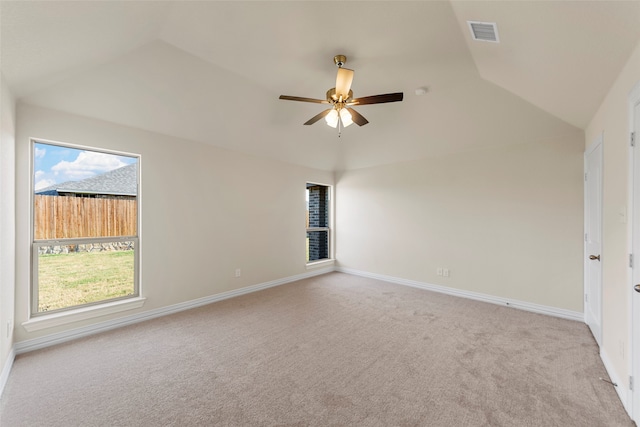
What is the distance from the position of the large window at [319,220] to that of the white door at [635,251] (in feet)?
15.5

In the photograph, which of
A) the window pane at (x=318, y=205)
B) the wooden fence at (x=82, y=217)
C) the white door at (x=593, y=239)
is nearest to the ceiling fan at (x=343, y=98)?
the white door at (x=593, y=239)

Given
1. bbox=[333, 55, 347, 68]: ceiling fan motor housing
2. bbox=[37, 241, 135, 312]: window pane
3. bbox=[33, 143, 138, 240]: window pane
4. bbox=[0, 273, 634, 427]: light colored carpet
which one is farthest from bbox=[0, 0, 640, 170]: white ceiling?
bbox=[0, 273, 634, 427]: light colored carpet

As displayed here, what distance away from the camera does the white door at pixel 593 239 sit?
2.54 meters

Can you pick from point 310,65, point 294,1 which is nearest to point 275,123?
point 310,65

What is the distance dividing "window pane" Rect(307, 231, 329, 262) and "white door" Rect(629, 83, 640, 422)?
471cm

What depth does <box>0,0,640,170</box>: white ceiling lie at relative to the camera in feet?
5.61

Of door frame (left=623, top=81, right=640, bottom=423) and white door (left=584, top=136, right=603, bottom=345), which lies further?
white door (left=584, top=136, right=603, bottom=345)

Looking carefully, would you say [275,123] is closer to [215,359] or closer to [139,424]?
[215,359]

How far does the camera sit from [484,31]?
2.00 metres

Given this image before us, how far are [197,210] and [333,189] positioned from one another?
3.13 m

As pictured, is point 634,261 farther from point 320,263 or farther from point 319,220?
point 319,220

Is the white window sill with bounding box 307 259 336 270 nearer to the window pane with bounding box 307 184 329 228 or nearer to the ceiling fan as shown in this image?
the window pane with bounding box 307 184 329 228

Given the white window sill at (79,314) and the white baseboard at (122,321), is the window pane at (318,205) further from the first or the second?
the white window sill at (79,314)

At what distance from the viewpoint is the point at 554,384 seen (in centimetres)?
204
